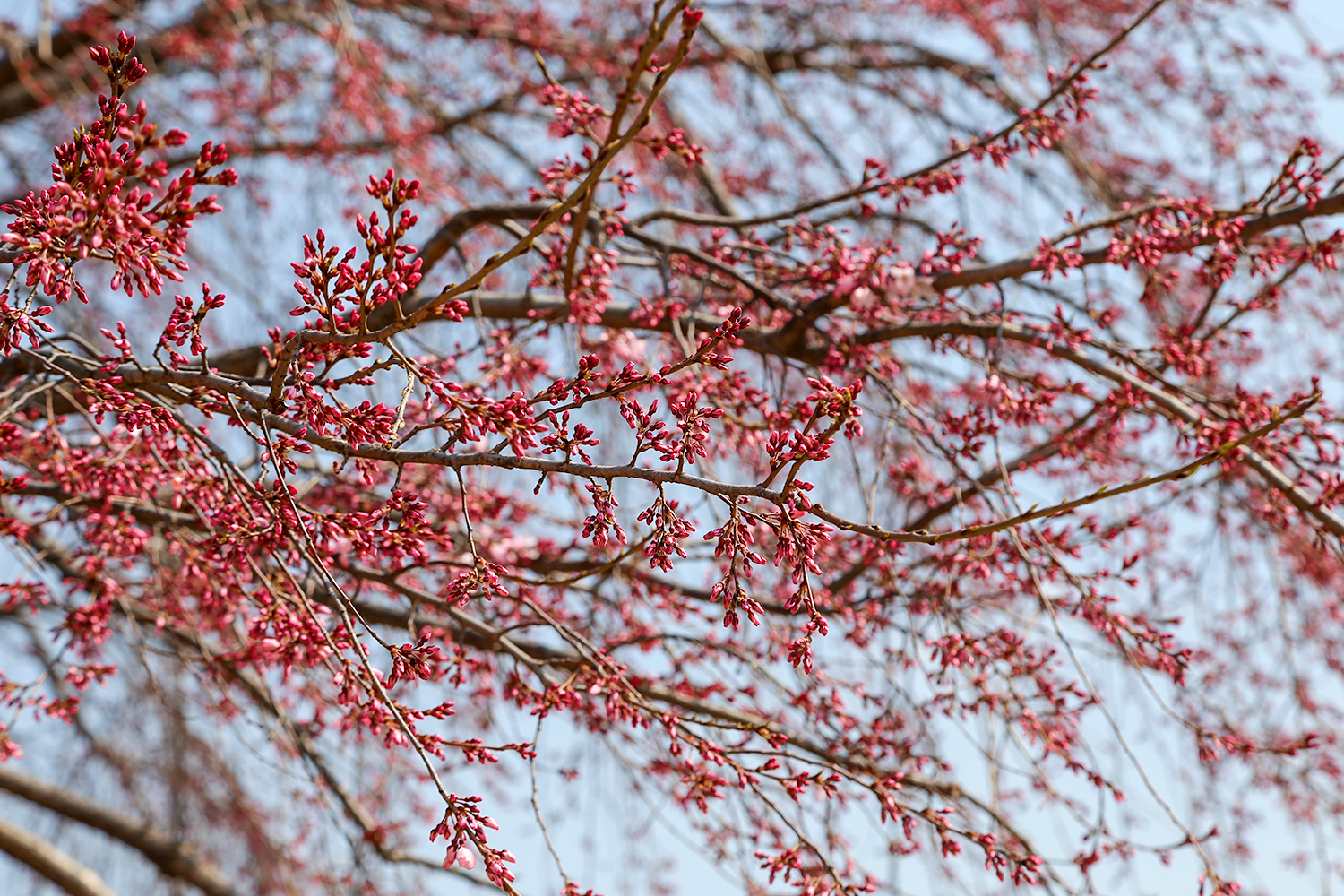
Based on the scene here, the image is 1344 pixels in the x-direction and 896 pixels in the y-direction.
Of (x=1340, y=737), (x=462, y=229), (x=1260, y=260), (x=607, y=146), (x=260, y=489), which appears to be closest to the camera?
(x=607, y=146)

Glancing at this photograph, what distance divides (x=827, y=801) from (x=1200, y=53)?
4.50m

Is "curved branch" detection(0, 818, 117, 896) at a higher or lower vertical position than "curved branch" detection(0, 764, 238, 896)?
lower

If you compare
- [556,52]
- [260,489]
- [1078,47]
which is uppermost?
[1078,47]

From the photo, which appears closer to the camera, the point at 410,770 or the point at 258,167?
the point at 410,770

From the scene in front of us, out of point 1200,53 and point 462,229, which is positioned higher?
point 1200,53

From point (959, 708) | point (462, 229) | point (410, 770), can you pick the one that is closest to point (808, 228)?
point (462, 229)

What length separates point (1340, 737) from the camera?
495 centimetres

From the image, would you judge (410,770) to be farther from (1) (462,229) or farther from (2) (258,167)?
(2) (258,167)

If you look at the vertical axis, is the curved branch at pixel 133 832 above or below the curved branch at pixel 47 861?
above

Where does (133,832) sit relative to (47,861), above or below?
above

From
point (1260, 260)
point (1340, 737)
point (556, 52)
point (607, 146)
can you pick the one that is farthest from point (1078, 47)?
point (607, 146)

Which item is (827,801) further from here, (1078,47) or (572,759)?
(1078,47)

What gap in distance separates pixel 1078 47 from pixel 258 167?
5.01m

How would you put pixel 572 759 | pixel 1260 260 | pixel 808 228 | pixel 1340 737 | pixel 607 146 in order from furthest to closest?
pixel 1340 737, pixel 572 759, pixel 808 228, pixel 1260 260, pixel 607 146
